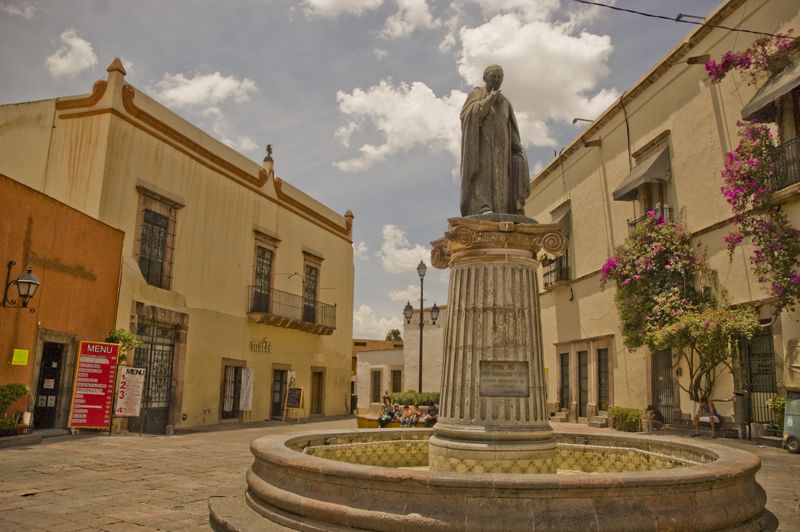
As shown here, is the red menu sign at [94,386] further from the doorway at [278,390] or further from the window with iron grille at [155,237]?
the doorway at [278,390]

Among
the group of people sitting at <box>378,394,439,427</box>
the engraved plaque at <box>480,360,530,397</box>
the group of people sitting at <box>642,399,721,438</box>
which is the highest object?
the engraved plaque at <box>480,360,530,397</box>

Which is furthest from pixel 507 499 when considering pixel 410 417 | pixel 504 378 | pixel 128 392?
pixel 128 392

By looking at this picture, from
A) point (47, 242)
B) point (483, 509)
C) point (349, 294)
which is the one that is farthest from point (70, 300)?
point (349, 294)

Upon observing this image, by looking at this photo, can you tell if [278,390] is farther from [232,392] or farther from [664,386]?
[664,386]

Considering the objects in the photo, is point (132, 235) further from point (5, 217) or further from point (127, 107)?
point (5, 217)

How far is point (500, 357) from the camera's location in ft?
18.5

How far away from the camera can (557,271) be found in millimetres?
21016

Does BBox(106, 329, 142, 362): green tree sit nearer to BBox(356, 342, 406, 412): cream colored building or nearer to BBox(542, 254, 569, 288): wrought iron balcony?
BBox(542, 254, 569, 288): wrought iron balcony

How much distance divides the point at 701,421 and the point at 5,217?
13.9 m

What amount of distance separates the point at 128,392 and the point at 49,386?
1.42 metres

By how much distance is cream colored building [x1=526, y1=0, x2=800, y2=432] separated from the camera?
1224cm

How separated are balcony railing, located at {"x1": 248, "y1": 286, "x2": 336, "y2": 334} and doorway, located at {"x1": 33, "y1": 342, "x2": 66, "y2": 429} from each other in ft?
23.5

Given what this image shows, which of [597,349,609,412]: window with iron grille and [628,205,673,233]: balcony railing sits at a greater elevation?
[628,205,673,233]: balcony railing

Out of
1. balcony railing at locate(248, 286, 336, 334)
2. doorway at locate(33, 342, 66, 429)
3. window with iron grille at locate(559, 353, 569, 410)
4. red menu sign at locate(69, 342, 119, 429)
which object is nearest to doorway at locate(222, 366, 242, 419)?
balcony railing at locate(248, 286, 336, 334)
